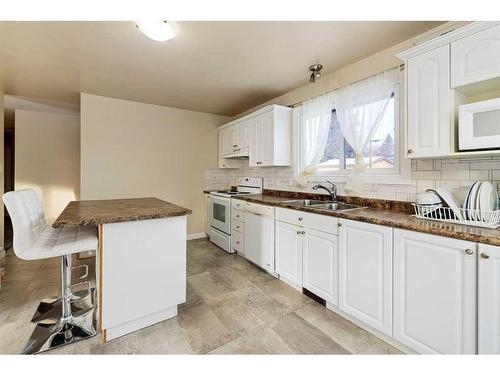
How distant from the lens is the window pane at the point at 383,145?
2061mm

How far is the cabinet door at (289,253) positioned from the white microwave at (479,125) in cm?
136

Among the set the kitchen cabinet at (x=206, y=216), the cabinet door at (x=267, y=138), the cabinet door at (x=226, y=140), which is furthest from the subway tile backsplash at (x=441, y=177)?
the kitchen cabinet at (x=206, y=216)

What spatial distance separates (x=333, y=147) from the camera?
2.62 meters

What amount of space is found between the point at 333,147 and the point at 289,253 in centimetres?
134

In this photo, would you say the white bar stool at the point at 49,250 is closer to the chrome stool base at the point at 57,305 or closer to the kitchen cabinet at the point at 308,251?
the chrome stool base at the point at 57,305

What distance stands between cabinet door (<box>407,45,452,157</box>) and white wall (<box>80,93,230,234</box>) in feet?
11.0

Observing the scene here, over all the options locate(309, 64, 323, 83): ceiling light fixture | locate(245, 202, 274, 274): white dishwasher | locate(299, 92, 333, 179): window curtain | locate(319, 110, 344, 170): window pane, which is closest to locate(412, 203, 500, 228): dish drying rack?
locate(319, 110, 344, 170): window pane

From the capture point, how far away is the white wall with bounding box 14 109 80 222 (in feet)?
13.7

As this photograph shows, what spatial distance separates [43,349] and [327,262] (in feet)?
7.02

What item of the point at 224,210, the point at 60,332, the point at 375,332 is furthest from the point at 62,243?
the point at 375,332

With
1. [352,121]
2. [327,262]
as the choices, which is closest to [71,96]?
[352,121]

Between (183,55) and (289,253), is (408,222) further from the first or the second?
(183,55)

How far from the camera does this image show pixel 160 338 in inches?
62.6
